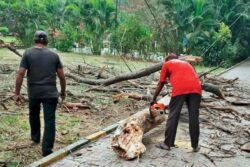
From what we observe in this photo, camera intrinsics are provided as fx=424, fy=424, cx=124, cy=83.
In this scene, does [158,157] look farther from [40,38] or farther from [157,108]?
[40,38]

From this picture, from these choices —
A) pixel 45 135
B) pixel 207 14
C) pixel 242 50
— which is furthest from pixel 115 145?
pixel 242 50

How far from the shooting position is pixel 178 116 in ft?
24.5

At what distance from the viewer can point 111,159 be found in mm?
6863

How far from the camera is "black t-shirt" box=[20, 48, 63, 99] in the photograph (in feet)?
22.4

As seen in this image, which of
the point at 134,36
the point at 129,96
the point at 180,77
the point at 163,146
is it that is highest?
the point at 134,36

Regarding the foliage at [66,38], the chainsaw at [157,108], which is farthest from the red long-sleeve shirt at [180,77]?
the foliage at [66,38]

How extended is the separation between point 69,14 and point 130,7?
6497 millimetres

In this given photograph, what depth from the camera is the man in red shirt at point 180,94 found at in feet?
24.3

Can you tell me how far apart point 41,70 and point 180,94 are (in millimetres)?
2417

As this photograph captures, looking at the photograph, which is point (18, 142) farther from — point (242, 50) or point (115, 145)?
point (242, 50)

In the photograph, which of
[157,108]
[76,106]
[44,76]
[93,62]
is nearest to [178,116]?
[157,108]

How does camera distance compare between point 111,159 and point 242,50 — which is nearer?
point 111,159

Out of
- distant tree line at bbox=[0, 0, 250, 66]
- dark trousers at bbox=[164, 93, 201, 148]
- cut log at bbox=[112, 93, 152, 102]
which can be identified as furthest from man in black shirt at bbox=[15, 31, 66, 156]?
distant tree line at bbox=[0, 0, 250, 66]

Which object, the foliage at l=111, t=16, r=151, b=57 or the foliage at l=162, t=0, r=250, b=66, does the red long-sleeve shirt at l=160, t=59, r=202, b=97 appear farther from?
the foliage at l=162, t=0, r=250, b=66
